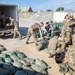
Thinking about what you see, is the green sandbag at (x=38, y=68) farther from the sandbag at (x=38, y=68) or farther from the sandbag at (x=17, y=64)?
the sandbag at (x=17, y=64)

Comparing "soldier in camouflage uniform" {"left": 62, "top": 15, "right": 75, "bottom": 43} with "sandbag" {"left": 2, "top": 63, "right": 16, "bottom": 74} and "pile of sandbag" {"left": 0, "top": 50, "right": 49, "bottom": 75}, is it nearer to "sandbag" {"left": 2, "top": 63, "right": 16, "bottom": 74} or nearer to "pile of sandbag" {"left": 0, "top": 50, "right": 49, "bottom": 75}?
"pile of sandbag" {"left": 0, "top": 50, "right": 49, "bottom": 75}

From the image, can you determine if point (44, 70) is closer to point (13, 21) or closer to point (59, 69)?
point (59, 69)

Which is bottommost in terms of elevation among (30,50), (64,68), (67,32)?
(64,68)

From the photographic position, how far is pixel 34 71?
767cm

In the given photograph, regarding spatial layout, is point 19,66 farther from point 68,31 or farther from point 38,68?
point 68,31

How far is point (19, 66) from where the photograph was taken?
25.7 ft

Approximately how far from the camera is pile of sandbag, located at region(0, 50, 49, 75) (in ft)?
24.1

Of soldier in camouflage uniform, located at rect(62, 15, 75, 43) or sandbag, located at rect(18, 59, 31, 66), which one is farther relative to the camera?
soldier in camouflage uniform, located at rect(62, 15, 75, 43)

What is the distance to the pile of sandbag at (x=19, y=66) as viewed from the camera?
7339 mm

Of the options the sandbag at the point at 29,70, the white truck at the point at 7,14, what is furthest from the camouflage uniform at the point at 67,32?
the white truck at the point at 7,14

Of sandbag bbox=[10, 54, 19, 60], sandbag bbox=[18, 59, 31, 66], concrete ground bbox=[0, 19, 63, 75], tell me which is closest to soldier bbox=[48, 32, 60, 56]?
concrete ground bbox=[0, 19, 63, 75]

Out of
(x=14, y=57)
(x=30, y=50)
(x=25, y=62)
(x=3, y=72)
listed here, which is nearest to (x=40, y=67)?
(x=25, y=62)

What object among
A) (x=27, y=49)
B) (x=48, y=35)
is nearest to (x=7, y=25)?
(x=48, y=35)

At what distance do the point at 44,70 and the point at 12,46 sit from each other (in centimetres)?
415
